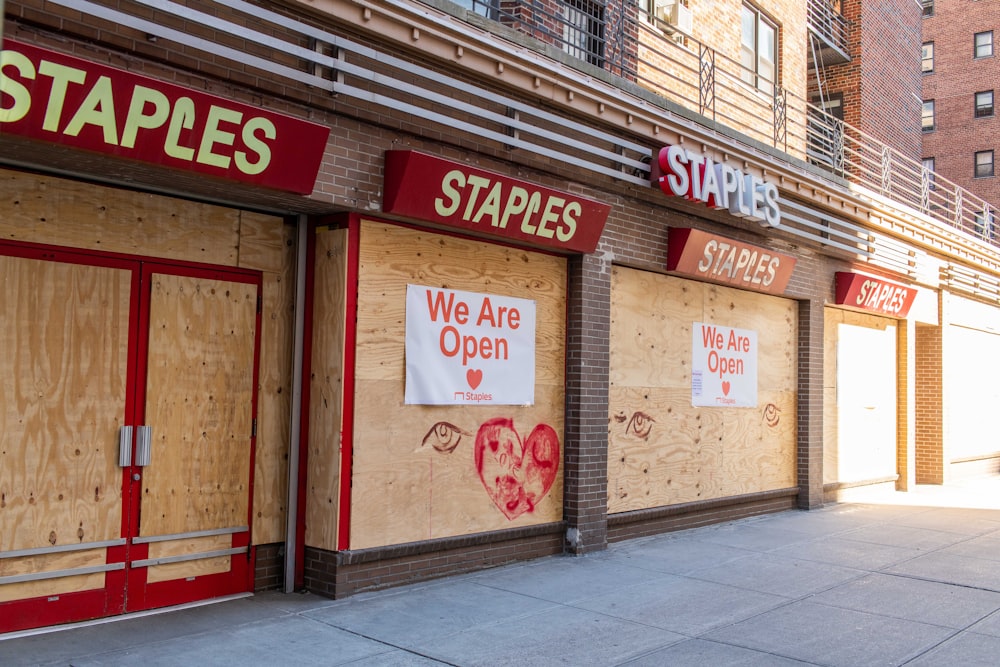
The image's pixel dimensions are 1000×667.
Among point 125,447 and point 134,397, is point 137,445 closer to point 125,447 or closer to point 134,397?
point 125,447

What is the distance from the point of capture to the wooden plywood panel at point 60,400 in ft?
19.7

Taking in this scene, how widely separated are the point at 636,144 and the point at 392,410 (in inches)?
173

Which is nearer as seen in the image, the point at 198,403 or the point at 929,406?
the point at 198,403

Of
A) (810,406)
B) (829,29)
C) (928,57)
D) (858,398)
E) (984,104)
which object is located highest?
(928,57)

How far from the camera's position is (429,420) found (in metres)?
8.02

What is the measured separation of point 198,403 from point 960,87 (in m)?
40.0

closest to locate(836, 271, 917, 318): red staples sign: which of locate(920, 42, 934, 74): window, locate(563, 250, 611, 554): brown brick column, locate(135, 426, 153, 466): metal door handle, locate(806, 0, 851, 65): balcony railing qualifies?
locate(563, 250, 611, 554): brown brick column

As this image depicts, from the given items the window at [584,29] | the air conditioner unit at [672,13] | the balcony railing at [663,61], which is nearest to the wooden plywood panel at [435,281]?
the balcony railing at [663,61]

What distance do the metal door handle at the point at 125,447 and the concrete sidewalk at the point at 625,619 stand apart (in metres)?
1.11

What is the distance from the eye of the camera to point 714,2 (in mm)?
14328

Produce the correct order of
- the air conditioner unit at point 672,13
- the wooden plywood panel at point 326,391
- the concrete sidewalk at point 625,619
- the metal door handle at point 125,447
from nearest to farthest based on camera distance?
the concrete sidewalk at point 625,619
the metal door handle at point 125,447
the wooden plywood panel at point 326,391
the air conditioner unit at point 672,13

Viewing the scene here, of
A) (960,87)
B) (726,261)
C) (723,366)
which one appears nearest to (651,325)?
(726,261)

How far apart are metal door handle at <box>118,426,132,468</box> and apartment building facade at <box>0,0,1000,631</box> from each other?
20 millimetres

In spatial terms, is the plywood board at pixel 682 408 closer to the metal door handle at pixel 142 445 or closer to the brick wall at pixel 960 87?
the metal door handle at pixel 142 445
